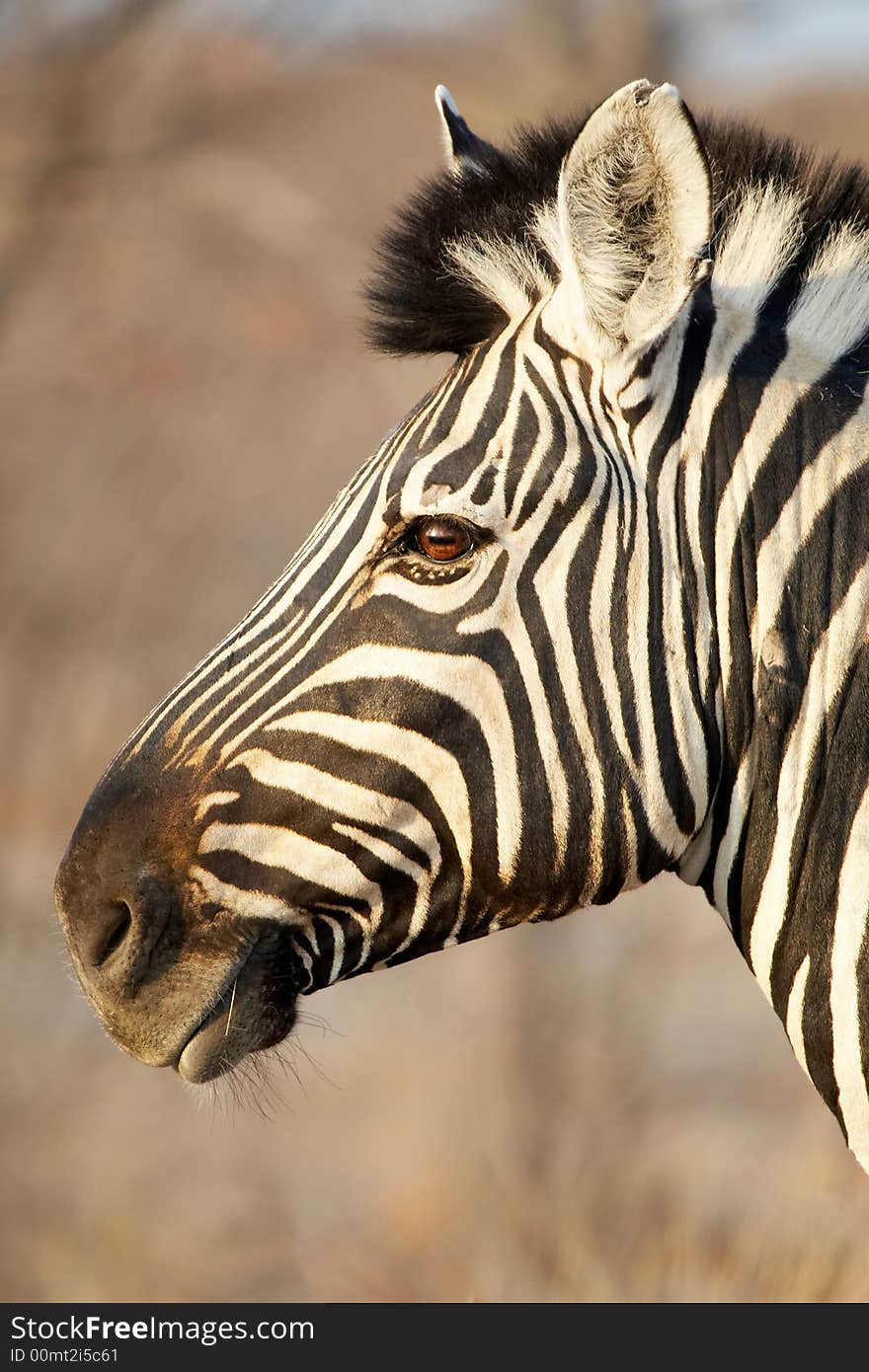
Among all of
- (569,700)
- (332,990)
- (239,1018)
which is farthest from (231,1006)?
(332,990)

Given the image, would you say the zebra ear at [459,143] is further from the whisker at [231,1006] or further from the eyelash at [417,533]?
the whisker at [231,1006]

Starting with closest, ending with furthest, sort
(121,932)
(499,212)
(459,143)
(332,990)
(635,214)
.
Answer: (635,214), (121,932), (499,212), (459,143), (332,990)

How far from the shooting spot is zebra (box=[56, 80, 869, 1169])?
2768 millimetres

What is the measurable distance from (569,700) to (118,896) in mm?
1064

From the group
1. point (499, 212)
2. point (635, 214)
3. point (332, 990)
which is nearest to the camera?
point (635, 214)

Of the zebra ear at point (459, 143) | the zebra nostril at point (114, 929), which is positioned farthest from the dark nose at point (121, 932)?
the zebra ear at point (459, 143)

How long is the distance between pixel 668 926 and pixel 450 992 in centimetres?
238

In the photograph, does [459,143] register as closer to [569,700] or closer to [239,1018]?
[569,700]

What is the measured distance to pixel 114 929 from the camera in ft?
9.26

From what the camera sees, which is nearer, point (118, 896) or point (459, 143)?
point (118, 896)

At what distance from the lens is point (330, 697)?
110 inches

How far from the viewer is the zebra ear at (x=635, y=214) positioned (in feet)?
8.44

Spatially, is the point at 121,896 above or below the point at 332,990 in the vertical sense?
above

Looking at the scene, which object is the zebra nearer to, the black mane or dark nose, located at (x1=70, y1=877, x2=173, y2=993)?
dark nose, located at (x1=70, y1=877, x2=173, y2=993)
